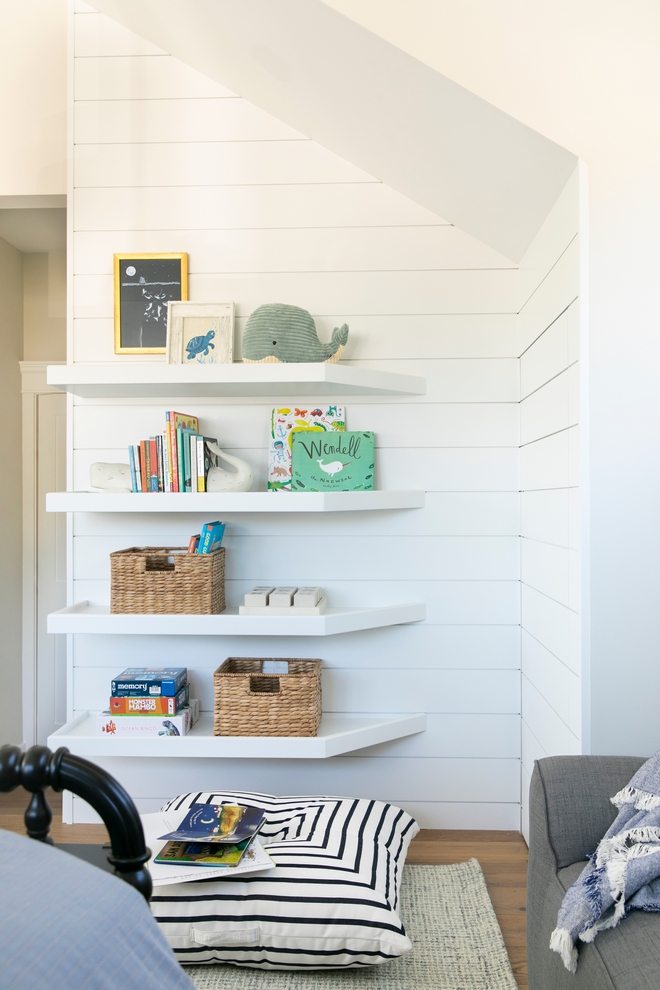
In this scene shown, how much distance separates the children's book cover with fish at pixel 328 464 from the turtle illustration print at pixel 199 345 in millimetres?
412

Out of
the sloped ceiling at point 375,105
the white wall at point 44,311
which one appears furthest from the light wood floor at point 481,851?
the sloped ceiling at point 375,105

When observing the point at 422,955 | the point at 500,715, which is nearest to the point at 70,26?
the point at 500,715

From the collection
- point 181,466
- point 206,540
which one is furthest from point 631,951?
point 181,466

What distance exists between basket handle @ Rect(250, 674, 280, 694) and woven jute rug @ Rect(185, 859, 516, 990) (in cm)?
72

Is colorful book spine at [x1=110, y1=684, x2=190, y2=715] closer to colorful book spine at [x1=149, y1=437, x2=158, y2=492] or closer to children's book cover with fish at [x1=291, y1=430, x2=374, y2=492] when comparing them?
colorful book spine at [x1=149, y1=437, x2=158, y2=492]

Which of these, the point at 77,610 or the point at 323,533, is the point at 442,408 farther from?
the point at 77,610

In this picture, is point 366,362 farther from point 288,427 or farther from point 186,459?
point 186,459

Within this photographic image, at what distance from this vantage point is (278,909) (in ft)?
5.48

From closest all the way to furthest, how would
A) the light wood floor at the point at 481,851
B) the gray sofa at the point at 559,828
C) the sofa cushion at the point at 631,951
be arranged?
the sofa cushion at the point at 631,951
the gray sofa at the point at 559,828
the light wood floor at the point at 481,851

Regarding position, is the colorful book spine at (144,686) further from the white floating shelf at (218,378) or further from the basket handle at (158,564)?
the white floating shelf at (218,378)

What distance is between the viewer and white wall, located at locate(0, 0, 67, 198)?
2514mm

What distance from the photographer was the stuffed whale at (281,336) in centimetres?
233

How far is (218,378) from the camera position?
2.22 m

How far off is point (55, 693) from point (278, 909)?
4.18 ft
